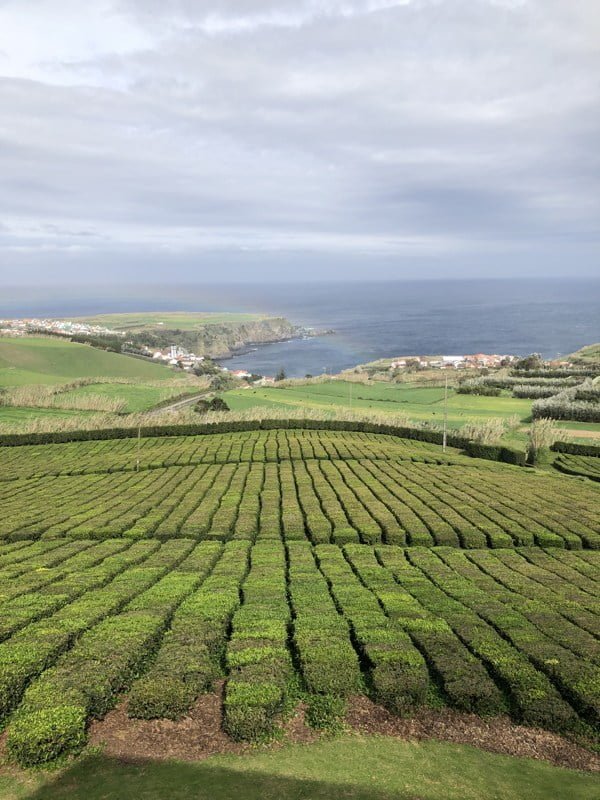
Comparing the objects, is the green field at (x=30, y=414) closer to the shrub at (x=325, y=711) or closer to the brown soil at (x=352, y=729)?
the brown soil at (x=352, y=729)

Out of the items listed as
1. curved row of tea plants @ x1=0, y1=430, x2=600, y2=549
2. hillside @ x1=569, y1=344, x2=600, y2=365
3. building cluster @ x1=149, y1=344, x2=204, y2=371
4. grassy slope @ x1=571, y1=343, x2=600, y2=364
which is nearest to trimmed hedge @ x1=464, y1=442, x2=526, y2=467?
curved row of tea plants @ x1=0, y1=430, x2=600, y2=549

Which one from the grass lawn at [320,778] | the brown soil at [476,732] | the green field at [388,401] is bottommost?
the green field at [388,401]

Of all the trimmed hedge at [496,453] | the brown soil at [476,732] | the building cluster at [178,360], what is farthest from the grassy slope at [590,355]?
the brown soil at [476,732]

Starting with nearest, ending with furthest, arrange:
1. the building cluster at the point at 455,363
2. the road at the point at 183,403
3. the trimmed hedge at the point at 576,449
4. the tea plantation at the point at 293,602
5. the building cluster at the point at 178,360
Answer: the tea plantation at the point at 293,602 < the trimmed hedge at the point at 576,449 < the road at the point at 183,403 < the building cluster at the point at 455,363 < the building cluster at the point at 178,360

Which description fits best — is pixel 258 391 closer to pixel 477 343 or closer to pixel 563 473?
pixel 563 473

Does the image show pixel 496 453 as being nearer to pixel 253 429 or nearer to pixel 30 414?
pixel 253 429

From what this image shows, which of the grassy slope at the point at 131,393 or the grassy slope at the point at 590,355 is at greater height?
the grassy slope at the point at 590,355

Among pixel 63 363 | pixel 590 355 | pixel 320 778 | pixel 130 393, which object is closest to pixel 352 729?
pixel 320 778
